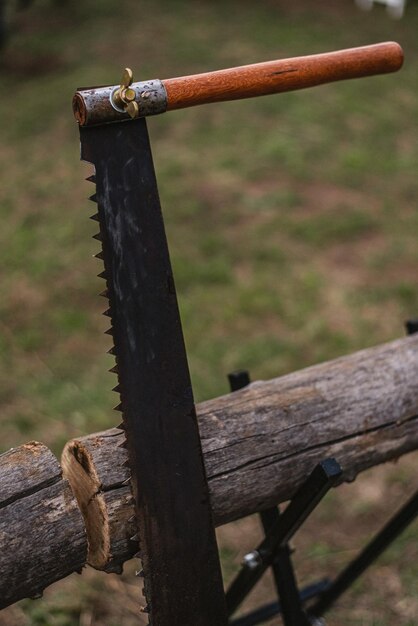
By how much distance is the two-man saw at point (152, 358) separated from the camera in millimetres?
1696

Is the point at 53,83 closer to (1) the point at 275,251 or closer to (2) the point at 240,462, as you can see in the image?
(1) the point at 275,251

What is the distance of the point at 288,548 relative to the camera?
2090 mm

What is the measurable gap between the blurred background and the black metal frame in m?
0.87

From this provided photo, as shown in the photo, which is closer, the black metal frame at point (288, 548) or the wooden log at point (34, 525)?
the wooden log at point (34, 525)

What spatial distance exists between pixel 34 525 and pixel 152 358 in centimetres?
41

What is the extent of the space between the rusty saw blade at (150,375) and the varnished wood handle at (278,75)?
4.8 inches

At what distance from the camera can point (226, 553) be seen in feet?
10.9

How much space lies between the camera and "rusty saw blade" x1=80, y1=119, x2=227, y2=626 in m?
1.70

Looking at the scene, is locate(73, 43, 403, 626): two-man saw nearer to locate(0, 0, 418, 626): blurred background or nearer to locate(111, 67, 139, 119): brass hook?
locate(111, 67, 139, 119): brass hook

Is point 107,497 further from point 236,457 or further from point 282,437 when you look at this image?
point 282,437

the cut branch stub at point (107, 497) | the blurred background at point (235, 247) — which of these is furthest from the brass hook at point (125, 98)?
the blurred background at point (235, 247)

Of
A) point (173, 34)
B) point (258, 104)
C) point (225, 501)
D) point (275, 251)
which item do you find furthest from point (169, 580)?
point (173, 34)

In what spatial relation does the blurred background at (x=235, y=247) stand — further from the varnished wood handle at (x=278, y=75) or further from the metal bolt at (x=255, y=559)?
the varnished wood handle at (x=278, y=75)

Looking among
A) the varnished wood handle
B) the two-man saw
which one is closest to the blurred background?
the two-man saw
